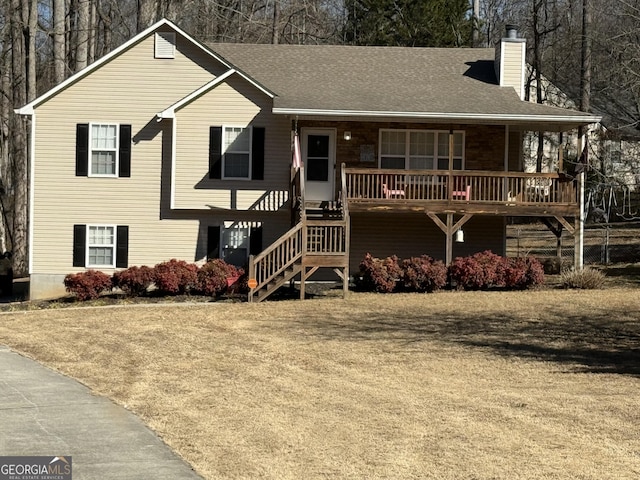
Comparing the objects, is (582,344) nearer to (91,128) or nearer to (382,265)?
(382,265)

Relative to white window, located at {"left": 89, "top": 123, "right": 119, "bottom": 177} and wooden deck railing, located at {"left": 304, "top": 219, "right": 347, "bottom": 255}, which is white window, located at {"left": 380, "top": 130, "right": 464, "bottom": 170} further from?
white window, located at {"left": 89, "top": 123, "right": 119, "bottom": 177}

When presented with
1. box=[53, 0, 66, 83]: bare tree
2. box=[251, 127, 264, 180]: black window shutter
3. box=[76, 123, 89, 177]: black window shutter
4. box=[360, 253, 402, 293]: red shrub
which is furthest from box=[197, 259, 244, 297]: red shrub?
box=[53, 0, 66, 83]: bare tree

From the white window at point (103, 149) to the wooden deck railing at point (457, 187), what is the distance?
6.53 meters

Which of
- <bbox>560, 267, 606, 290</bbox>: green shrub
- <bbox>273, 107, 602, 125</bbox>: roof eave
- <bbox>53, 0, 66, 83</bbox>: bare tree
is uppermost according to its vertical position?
<bbox>53, 0, 66, 83</bbox>: bare tree

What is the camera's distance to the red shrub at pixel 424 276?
1040 inches

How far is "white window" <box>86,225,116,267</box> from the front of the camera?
2930 cm

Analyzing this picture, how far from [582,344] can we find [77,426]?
33.8 ft

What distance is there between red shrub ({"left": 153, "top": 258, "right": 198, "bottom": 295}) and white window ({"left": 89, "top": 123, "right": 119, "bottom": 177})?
379 centimetres

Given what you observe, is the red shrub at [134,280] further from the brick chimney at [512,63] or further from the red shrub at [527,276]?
the brick chimney at [512,63]

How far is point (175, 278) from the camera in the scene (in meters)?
26.7

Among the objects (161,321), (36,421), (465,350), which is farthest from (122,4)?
(36,421)

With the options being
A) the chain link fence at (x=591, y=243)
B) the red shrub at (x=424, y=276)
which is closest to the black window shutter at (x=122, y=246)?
the red shrub at (x=424, y=276)

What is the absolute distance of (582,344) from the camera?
19.0 metres

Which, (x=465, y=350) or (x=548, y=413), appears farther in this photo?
(x=465, y=350)
